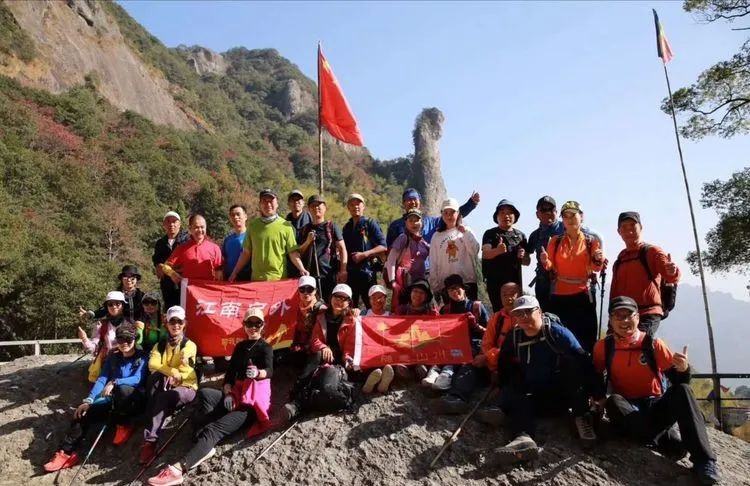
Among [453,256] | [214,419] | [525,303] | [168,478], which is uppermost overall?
[453,256]

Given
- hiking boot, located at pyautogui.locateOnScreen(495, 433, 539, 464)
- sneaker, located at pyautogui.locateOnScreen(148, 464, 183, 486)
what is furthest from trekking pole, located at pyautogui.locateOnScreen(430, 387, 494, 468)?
sneaker, located at pyautogui.locateOnScreen(148, 464, 183, 486)

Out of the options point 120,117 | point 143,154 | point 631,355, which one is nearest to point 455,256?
point 631,355

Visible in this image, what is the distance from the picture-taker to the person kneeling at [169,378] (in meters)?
5.16

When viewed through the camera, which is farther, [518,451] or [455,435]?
[455,435]

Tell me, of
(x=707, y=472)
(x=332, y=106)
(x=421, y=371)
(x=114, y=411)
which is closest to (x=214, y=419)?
(x=114, y=411)

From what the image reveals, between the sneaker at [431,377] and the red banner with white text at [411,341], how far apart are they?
0.13 m

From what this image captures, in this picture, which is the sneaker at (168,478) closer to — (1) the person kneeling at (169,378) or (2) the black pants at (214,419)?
(2) the black pants at (214,419)

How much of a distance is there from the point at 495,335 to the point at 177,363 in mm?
3399

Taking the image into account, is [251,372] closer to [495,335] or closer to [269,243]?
[269,243]

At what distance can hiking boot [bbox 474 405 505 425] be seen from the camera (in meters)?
4.79

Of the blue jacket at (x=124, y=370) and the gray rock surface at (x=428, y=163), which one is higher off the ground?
the gray rock surface at (x=428, y=163)

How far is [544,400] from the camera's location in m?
4.91

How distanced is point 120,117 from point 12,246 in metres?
24.7

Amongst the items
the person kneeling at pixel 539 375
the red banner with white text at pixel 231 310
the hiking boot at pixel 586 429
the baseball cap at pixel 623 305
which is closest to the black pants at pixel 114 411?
the red banner with white text at pixel 231 310
